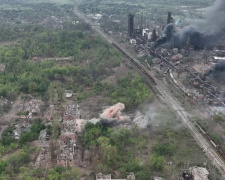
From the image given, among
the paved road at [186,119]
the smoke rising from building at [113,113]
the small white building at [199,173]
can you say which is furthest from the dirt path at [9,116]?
the small white building at [199,173]

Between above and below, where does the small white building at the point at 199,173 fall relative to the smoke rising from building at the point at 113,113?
below

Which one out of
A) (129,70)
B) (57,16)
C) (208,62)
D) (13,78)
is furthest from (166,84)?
(57,16)

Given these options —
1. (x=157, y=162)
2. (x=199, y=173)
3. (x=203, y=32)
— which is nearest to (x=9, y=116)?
(x=157, y=162)

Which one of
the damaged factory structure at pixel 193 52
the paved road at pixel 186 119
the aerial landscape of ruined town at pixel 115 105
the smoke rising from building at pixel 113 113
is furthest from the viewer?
the damaged factory structure at pixel 193 52

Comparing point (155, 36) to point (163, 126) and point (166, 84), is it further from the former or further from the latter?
point (163, 126)

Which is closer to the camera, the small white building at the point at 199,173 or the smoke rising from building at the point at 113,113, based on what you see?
the small white building at the point at 199,173

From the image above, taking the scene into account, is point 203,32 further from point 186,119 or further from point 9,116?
point 9,116

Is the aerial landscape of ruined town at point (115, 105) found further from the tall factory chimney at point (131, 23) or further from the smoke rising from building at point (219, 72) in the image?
the tall factory chimney at point (131, 23)
